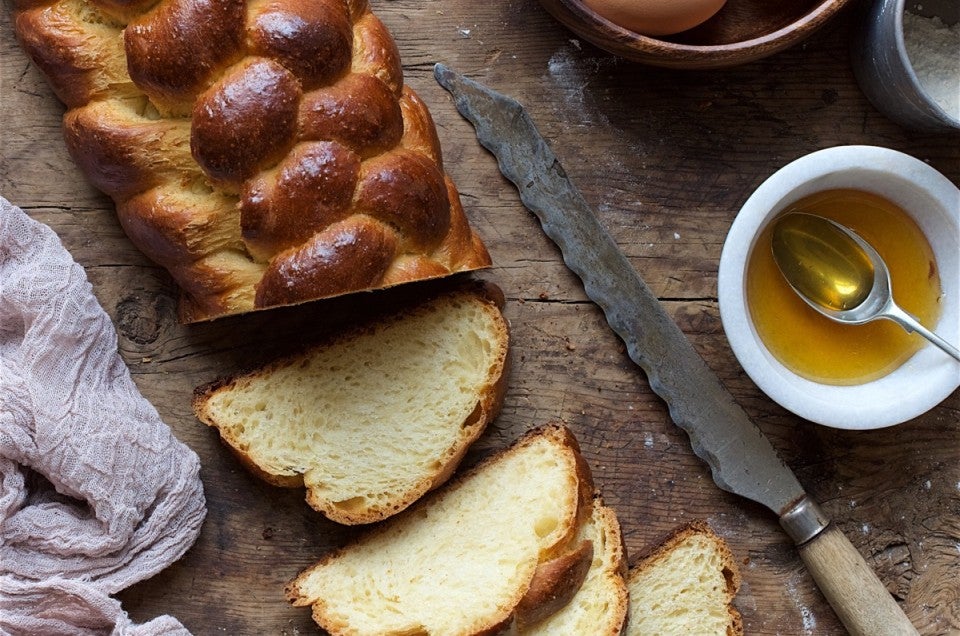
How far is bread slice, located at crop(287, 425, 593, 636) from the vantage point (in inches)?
80.4

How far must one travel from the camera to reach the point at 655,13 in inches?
77.7

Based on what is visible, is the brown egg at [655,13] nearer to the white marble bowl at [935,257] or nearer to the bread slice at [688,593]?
the white marble bowl at [935,257]

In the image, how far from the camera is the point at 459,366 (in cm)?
220

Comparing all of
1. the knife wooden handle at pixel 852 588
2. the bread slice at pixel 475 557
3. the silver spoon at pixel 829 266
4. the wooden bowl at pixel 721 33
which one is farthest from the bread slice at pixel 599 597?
the wooden bowl at pixel 721 33

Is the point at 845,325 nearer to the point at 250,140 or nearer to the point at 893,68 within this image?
the point at 893,68

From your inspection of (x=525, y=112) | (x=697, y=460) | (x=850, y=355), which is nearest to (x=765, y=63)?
(x=525, y=112)

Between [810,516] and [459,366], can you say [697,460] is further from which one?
[459,366]

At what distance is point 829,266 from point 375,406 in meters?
1.22

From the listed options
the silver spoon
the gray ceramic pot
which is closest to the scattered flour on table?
the gray ceramic pot

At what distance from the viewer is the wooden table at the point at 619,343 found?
2.28 meters

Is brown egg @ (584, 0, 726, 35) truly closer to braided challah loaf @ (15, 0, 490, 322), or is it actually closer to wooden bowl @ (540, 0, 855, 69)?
wooden bowl @ (540, 0, 855, 69)

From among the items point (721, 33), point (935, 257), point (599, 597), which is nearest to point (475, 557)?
point (599, 597)

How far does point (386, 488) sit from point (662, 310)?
879 mm

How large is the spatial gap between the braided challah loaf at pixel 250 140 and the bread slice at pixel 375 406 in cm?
27
